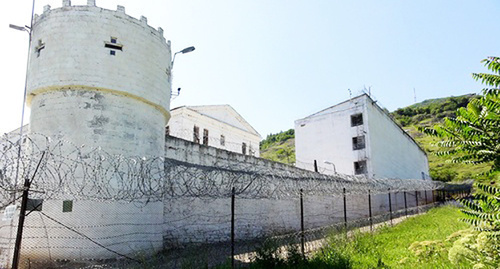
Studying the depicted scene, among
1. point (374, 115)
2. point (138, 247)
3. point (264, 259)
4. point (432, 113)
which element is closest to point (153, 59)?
point (138, 247)

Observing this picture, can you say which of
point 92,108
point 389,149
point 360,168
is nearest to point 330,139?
point 360,168

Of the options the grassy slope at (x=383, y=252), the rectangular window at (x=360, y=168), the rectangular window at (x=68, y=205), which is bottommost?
the grassy slope at (x=383, y=252)

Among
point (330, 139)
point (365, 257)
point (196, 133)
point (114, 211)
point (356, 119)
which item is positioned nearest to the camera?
point (365, 257)

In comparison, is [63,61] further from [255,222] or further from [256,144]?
[256,144]

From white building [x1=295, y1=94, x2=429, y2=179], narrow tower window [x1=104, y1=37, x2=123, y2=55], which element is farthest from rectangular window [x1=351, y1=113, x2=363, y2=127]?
narrow tower window [x1=104, y1=37, x2=123, y2=55]

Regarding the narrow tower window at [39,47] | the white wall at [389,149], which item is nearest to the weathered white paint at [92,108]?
the narrow tower window at [39,47]

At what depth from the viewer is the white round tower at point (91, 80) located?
8203 millimetres

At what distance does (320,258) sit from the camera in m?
6.89

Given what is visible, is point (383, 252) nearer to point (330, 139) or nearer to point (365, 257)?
point (365, 257)

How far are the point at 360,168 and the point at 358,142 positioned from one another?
1837 millimetres

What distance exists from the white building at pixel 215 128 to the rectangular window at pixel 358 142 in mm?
8062

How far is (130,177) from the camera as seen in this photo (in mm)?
8484

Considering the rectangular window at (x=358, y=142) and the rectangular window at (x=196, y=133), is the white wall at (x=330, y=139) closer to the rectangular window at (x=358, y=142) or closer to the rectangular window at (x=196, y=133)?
the rectangular window at (x=358, y=142)

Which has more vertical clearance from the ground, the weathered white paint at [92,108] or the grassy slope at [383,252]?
the weathered white paint at [92,108]
